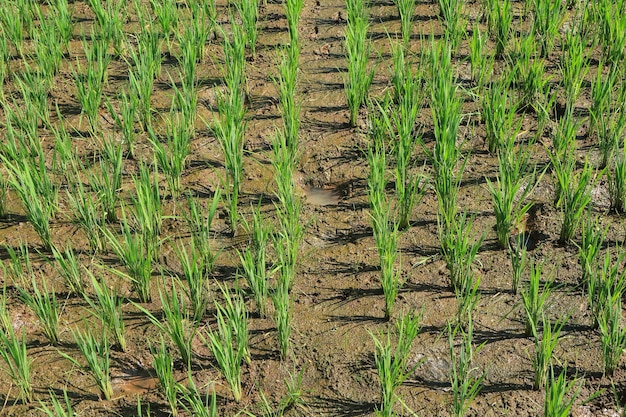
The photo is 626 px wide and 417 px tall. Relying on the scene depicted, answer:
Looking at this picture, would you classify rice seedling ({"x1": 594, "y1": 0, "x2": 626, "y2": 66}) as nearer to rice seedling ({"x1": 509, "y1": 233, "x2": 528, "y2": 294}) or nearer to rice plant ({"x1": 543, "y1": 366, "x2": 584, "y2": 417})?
rice seedling ({"x1": 509, "y1": 233, "x2": 528, "y2": 294})

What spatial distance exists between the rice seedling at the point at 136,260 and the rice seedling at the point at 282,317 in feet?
1.46

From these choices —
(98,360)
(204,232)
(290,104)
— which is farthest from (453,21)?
(98,360)

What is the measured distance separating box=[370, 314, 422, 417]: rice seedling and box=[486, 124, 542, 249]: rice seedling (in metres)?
0.55

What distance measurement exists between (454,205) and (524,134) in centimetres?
66

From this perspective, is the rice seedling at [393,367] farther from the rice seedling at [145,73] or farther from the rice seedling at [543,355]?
the rice seedling at [145,73]

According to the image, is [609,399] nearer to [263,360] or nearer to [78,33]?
[263,360]

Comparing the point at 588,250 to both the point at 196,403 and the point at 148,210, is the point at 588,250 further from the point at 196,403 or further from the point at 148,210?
the point at 148,210

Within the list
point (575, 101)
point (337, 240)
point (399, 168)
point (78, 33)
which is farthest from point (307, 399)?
point (78, 33)

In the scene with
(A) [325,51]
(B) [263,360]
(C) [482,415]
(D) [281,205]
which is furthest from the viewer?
(A) [325,51]

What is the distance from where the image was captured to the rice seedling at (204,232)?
2.80 metres

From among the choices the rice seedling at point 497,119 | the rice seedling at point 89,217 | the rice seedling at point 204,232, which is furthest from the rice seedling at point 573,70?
the rice seedling at point 89,217

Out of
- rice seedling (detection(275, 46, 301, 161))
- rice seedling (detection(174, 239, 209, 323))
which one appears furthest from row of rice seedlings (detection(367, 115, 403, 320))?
rice seedling (detection(174, 239, 209, 323))

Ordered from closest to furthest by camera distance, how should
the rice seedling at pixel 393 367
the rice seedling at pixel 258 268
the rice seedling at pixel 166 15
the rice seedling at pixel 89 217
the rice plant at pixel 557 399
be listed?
1. the rice plant at pixel 557 399
2. the rice seedling at pixel 393 367
3. the rice seedling at pixel 258 268
4. the rice seedling at pixel 89 217
5. the rice seedling at pixel 166 15

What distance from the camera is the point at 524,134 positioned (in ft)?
11.1
